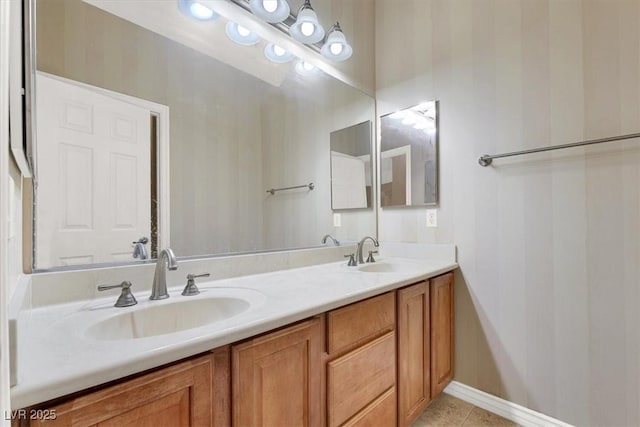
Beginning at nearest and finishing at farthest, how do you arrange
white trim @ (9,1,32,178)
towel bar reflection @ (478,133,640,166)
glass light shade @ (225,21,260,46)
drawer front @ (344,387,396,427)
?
white trim @ (9,1,32,178) → drawer front @ (344,387,396,427) → towel bar reflection @ (478,133,640,166) → glass light shade @ (225,21,260,46)

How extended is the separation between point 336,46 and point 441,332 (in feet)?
5.89

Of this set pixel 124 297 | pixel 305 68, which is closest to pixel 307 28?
pixel 305 68

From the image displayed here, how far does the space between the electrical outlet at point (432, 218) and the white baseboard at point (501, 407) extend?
938 mm

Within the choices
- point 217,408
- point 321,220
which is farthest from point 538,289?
point 217,408

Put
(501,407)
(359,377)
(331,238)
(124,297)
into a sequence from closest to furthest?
1. (124,297)
2. (359,377)
3. (501,407)
4. (331,238)

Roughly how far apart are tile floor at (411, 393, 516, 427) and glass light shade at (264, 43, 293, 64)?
2.07 m

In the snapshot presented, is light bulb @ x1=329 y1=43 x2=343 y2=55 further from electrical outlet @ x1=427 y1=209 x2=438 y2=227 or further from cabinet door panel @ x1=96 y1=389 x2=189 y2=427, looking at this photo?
cabinet door panel @ x1=96 y1=389 x2=189 y2=427

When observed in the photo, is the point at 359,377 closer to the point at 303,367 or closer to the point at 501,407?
the point at 303,367

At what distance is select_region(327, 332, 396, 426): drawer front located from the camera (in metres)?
0.94

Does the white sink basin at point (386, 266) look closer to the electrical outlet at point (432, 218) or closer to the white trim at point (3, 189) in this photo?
the electrical outlet at point (432, 218)

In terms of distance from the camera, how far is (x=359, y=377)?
1.04 meters

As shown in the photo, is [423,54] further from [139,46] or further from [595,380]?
[595,380]

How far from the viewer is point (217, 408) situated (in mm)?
669

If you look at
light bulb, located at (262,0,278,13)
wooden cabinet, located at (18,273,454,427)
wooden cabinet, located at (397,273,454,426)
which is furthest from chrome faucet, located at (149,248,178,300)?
light bulb, located at (262,0,278,13)
